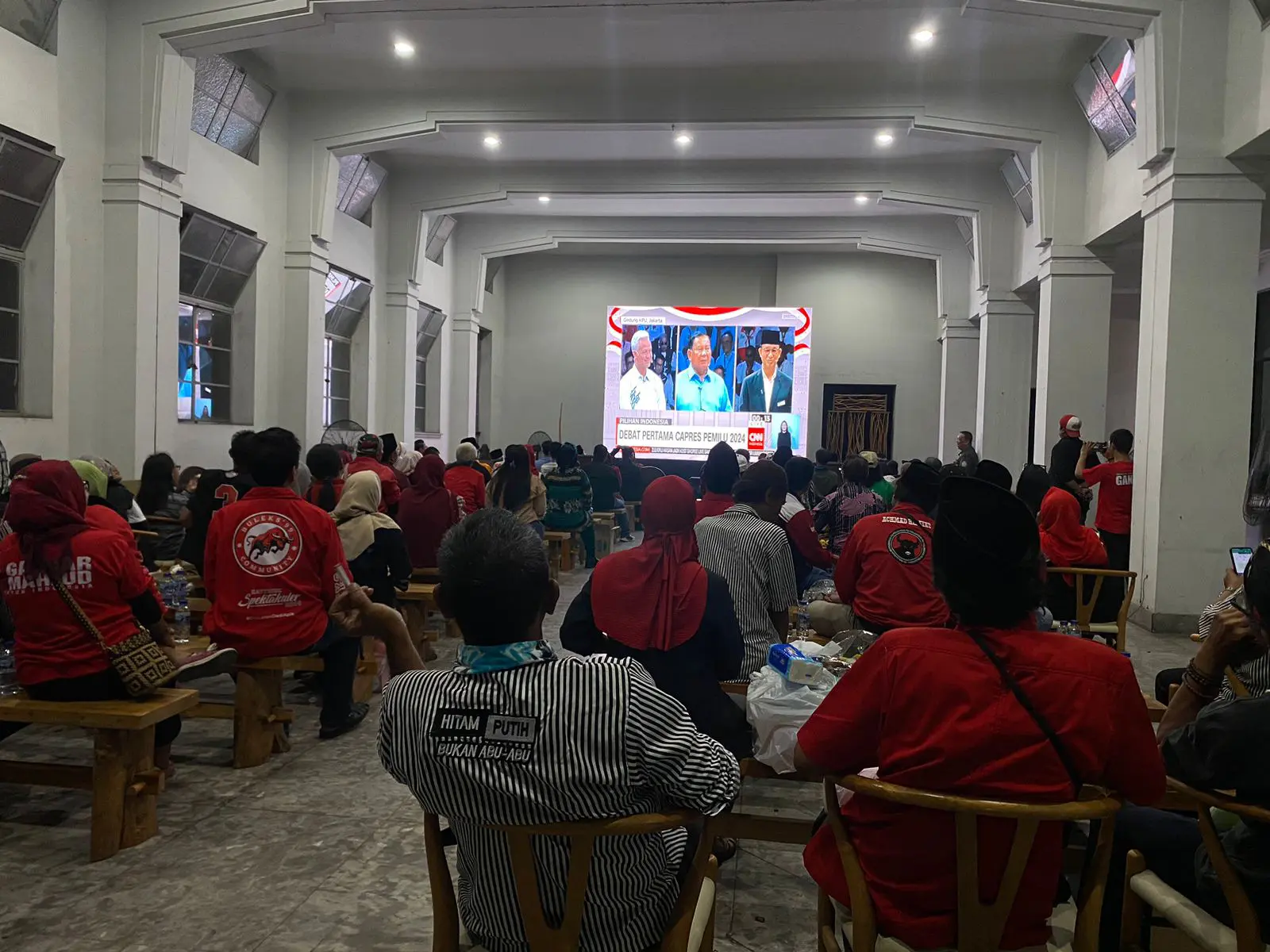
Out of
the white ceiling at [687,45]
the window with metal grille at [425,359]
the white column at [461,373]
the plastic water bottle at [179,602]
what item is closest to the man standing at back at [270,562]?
the plastic water bottle at [179,602]

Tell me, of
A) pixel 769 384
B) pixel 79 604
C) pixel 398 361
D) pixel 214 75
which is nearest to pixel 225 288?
pixel 214 75

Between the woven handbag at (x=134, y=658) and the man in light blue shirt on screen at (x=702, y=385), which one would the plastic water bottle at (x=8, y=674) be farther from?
the man in light blue shirt on screen at (x=702, y=385)

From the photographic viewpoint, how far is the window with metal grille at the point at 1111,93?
24.0ft

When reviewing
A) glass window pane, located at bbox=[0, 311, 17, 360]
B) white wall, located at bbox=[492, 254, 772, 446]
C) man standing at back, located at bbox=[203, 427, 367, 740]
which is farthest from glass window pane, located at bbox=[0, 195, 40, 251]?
white wall, located at bbox=[492, 254, 772, 446]

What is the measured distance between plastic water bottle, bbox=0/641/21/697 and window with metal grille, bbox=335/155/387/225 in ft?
25.5

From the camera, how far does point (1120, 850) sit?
6.78ft

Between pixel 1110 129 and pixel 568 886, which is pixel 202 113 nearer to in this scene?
pixel 1110 129

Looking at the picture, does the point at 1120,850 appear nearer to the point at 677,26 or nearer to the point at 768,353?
the point at 677,26

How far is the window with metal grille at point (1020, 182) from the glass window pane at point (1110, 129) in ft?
4.20

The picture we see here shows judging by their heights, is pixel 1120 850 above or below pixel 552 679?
below

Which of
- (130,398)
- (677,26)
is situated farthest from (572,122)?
(130,398)

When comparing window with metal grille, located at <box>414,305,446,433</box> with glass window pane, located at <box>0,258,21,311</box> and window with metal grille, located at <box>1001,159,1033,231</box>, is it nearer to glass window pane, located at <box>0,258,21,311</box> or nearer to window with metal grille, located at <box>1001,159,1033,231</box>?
glass window pane, located at <box>0,258,21,311</box>

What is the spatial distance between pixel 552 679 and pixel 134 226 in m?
6.89

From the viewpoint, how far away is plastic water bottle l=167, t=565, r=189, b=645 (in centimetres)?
389
